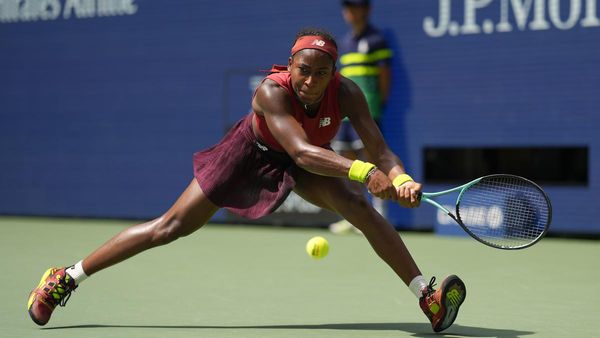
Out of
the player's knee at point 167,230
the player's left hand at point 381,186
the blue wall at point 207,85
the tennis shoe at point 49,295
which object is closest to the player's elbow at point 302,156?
the player's left hand at point 381,186

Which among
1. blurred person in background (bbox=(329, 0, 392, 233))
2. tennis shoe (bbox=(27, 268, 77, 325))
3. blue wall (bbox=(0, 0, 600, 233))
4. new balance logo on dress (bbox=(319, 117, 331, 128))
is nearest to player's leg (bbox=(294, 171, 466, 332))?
new balance logo on dress (bbox=(319, 117, 331, 128))

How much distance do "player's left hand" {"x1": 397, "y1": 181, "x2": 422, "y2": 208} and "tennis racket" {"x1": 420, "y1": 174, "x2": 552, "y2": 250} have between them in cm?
17

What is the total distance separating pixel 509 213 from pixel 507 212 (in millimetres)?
12

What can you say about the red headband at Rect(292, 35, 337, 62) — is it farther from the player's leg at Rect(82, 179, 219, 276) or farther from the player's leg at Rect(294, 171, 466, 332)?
the player's leg at Rect(82, 179, 219, 276)

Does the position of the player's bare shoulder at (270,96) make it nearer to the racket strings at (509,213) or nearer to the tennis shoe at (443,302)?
the racket strings at (509,213)

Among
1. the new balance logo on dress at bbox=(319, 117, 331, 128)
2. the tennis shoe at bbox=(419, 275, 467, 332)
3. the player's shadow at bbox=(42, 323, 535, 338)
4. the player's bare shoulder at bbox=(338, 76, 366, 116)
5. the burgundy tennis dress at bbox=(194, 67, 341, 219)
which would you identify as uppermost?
the player's bare shoulder at bbox=(338, 76, 366, 116)

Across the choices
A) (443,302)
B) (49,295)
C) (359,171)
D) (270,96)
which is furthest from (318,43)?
(49,295)

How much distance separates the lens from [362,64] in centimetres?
1004

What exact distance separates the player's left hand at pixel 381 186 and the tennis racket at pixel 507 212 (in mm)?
207

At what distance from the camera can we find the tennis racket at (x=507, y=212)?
4.31 meters

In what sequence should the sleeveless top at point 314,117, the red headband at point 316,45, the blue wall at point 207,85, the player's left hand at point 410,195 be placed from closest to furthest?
the player's left hand at point 410,195 → the red headband at point 316,45 → the sleeveless top at point 314,117 → the blue wall at point 207,85

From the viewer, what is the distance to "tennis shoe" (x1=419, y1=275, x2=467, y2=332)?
4.33 m

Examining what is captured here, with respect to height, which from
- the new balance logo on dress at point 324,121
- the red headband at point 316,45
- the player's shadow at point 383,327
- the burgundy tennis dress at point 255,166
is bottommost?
the player's shadow at point 383,327

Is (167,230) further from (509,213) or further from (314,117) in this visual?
(509,213)
